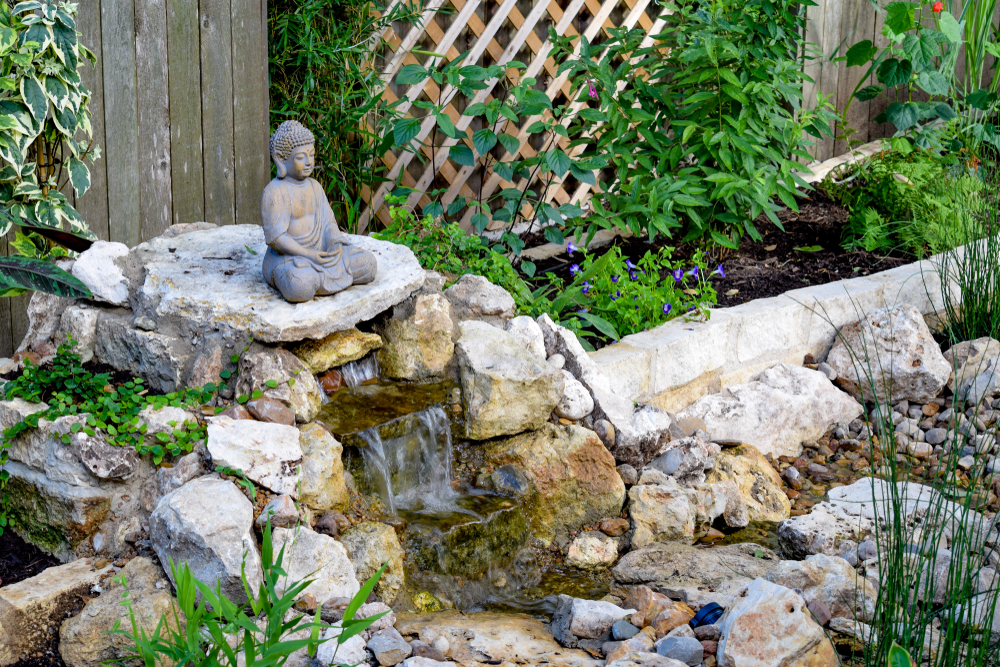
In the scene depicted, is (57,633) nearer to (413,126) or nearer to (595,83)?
(413,126)

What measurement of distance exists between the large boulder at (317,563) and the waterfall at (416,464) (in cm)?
42

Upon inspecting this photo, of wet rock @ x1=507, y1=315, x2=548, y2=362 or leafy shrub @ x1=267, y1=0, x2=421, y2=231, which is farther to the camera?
leafy shrub @ x1=267, y1=0, x2=421, y2=231

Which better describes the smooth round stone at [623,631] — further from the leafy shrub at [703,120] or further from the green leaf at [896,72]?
the green leaf at [896,72]

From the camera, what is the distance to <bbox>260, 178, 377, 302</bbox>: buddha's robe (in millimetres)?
3010

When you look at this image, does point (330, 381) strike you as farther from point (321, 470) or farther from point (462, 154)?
point (462, 154)

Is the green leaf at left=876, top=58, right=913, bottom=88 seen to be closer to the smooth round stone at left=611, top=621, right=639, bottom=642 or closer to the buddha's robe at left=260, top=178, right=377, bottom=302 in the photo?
the buddha's robe at left=260, top=178, right=377, bottom=302

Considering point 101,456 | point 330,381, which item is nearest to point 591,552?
point 330,381

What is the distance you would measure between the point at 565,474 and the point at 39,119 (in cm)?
210

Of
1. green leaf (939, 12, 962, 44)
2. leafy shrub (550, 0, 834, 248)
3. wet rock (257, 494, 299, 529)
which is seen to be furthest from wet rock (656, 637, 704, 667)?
green leaf (939, 12, 962, 44)

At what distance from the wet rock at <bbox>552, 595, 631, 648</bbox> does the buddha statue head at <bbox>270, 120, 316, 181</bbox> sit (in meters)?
1.57

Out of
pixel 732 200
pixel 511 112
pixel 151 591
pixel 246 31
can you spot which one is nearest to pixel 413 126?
pixel 511 112

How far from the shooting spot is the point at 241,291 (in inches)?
124

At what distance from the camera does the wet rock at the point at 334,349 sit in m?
3.16

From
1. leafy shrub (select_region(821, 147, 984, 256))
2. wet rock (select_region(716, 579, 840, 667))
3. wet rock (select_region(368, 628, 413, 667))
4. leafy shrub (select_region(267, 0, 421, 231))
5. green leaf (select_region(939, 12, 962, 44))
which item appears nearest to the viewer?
wet rock (select_region(716, 579, 840, 667))
